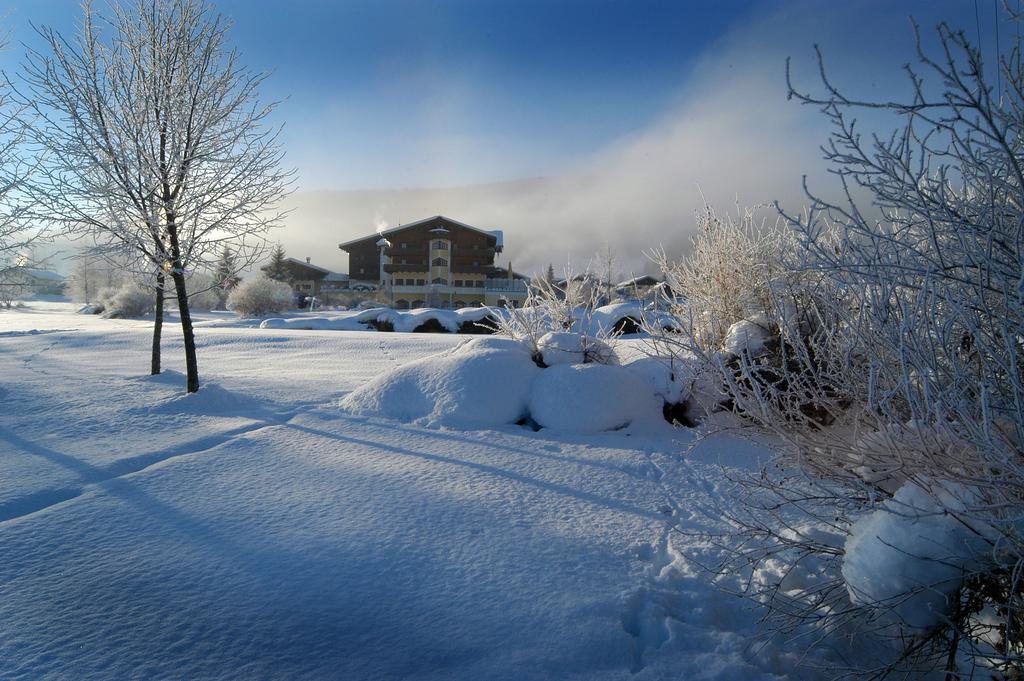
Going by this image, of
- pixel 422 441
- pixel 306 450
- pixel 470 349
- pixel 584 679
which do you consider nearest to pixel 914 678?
pixel 584 679

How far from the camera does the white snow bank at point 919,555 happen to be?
1.89 meters

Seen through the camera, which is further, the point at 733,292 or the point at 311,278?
the point at 311,278

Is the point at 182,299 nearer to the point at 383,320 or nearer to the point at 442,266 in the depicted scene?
the point at 383,320

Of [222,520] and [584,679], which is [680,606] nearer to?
[584,679]

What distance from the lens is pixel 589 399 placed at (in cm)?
612

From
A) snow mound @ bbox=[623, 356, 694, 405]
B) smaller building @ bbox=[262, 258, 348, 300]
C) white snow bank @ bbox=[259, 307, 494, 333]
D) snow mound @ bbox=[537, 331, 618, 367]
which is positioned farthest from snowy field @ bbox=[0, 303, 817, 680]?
smaller building @ bbox=[262, 258, 348, 300]

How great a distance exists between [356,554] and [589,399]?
3700 mm


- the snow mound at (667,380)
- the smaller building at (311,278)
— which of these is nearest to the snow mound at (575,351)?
the snow mound at (667,380)

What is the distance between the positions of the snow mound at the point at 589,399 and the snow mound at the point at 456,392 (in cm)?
32

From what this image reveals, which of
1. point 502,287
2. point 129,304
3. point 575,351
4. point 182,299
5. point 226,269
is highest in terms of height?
point 502,287

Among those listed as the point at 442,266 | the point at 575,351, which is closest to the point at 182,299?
the point at 575,351

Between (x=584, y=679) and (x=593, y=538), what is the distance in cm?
124

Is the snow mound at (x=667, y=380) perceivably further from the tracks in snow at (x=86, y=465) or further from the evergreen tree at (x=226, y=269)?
the evergreen tree at (x=226, y=269)

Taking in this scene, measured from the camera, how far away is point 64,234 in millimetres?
7953
